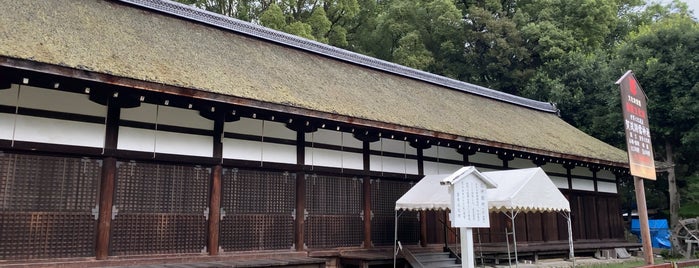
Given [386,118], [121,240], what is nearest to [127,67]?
[121,240]

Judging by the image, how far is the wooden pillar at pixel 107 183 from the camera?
24.1 feet

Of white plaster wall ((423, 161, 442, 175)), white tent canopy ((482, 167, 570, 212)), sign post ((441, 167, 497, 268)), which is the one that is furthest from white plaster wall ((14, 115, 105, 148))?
white plaster wall ((423, 161, 442, 175))

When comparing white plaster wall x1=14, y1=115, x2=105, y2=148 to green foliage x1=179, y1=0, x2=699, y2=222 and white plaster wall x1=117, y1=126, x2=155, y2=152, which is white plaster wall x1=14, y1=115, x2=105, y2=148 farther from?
green foliage x1=179, y1=0, x2=699, y2=222

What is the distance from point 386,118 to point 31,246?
6232 mm

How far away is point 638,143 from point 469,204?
4.93 m

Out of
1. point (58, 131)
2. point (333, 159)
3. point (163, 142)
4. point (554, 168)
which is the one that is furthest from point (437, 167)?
point (58, 131)

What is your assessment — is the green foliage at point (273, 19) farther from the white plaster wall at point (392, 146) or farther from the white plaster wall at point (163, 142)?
the white plaster wall at point (163, 142)

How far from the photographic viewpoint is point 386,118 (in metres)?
10.1

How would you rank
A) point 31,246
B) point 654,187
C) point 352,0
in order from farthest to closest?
point 352,0
point 654,187
point 31,246

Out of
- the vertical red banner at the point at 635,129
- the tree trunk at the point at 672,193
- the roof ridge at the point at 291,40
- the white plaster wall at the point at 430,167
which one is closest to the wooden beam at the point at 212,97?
the white plaster wall at the point at 430,167

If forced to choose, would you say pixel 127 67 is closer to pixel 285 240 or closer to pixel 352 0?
pixel 285 240

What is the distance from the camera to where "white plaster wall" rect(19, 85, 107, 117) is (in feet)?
23.2

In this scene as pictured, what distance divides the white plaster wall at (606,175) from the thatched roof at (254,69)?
81 cm

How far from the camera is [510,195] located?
9.02m
